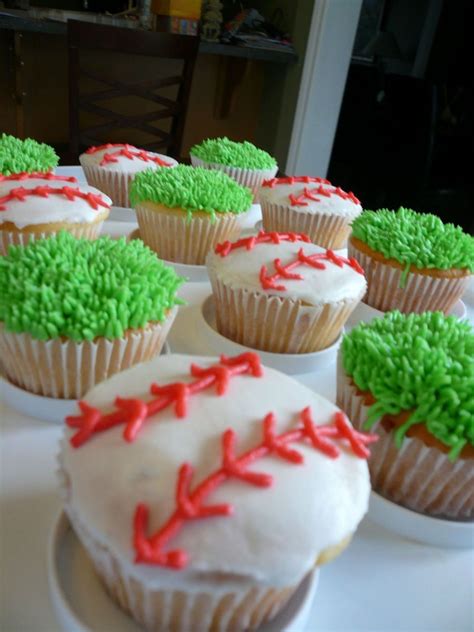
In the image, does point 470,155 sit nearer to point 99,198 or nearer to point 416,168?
point 416,168

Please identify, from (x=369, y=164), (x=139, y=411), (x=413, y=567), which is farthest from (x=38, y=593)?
(x=369, y=164)

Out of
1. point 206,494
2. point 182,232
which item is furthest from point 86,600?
point 182,232

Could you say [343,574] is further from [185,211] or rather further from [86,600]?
[185,211]

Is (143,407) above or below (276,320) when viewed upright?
above

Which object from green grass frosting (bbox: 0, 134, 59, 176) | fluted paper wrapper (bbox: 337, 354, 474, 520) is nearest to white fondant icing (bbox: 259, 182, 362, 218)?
green grass frosting (bbox: 0, 134, 59, 176)

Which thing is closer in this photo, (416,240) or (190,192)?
(416,240)

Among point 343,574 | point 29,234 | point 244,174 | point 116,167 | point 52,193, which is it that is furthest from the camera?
point 244,174

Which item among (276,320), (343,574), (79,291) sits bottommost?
(343,574)

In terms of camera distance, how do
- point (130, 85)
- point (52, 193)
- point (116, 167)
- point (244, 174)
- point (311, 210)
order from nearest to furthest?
point (52, 193) → point (311, 210) → point (116, 167) → point (244, 174) → point (130, 85)

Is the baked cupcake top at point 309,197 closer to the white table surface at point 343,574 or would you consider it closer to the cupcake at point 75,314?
the cupcake at point 75,314
